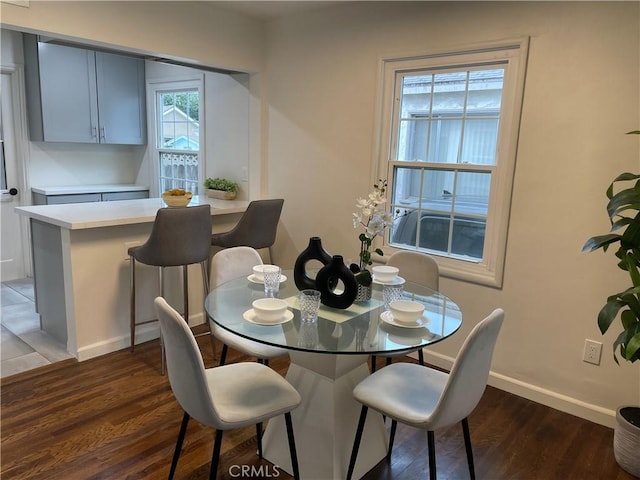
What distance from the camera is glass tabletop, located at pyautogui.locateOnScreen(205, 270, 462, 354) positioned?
173 cm

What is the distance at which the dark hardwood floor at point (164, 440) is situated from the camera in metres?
2.15

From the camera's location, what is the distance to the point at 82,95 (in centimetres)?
471

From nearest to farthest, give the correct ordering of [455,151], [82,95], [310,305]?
[310,305] → [455,151] → [82,95]

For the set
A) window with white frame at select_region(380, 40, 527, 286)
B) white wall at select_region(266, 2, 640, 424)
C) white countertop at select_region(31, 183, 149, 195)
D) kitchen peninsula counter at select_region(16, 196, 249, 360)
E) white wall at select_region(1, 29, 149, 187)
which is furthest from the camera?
white countertop at select_region(31, 183, 149, 195)

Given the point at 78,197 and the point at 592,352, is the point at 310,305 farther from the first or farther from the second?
the point at 78,197

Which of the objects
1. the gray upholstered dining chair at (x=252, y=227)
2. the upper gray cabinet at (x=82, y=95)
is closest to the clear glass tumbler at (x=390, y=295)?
the gray upholstered dining chair at (x=252, y=227)

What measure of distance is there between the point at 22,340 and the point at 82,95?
2571 mm

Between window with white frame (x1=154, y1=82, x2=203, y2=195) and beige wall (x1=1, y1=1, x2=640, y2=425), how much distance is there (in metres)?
1.15

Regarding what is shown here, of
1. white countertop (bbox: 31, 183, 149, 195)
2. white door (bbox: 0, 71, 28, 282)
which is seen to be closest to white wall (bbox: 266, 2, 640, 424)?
white countertop (bbox: 31, 183, 149, 195)

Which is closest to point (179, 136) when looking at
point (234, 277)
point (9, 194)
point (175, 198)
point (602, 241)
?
point (9, 194)

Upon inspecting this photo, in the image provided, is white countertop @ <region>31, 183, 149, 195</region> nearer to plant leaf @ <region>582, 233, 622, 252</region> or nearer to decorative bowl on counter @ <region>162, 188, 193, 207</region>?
decorative bowl on counter @ <region>162, 188, 193, 207</region>

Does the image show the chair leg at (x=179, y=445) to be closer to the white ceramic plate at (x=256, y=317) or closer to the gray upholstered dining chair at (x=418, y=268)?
the white ceramic plate at (x=256, y=317)

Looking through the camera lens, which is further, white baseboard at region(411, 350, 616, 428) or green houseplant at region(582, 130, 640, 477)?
white baseboard at region(411, 350, 616, 428)

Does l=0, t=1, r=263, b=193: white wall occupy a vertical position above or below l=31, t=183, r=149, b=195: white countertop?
above
